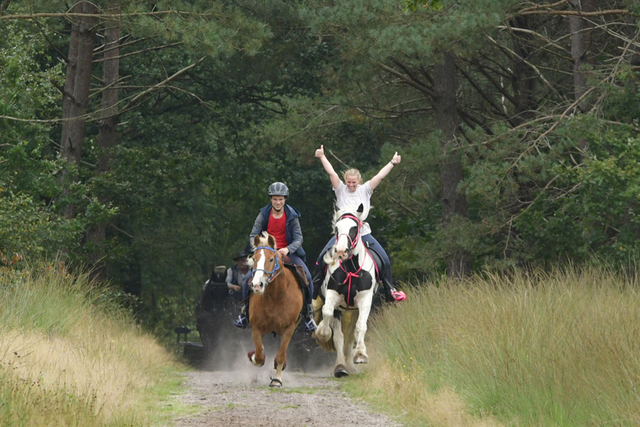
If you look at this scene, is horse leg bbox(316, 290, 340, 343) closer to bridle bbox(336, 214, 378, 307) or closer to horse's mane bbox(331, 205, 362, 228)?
bridle bbox(336, 214, 378, 307)

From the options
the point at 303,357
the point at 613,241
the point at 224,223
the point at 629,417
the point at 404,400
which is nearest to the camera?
the point at 629,417

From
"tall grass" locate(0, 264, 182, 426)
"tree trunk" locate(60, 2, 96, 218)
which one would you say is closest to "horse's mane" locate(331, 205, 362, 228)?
"tall grass" locate(0, 264, 182, 426)

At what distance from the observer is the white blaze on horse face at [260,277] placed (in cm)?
1202

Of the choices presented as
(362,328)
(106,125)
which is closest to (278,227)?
(362,328)

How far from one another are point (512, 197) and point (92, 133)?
46.1ft

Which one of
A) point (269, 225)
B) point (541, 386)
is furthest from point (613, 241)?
point (541, 386)

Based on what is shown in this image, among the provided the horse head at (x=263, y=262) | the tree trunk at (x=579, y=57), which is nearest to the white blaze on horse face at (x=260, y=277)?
the horse head at (x=263, y=262)

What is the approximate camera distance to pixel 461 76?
1168 inches

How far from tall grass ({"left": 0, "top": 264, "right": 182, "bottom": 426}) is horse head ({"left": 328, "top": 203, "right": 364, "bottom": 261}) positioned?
2947 millimetres

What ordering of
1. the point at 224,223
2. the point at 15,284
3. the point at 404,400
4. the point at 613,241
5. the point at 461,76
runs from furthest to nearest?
1. the point at 224,223
2. the point at 461,76
3. the point at 613,241
4. the point at 15,284
5. the point at 404,400

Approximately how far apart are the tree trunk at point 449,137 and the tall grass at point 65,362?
9.33 metres

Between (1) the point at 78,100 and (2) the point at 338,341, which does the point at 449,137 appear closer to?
(1) the point at 78,100

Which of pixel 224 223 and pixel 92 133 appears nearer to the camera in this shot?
pixel 92 133

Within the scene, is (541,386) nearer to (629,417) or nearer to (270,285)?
(629,417)
